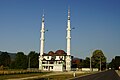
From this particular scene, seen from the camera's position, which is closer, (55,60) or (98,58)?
(55,60)

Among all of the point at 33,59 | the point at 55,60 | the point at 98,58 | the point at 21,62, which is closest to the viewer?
the point at 55,60

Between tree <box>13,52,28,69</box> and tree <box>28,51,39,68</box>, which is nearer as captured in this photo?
tree <box>28,51,39,68</box>

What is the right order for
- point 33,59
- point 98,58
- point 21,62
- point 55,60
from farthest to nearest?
point 98,58, point 21,62, point 33,59, point 55,60

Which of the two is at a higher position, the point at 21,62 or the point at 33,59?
the point at 33,59

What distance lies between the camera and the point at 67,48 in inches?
4464

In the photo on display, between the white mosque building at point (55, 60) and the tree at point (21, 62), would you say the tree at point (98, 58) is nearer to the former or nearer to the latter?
the white mosque building at point (55, 60)

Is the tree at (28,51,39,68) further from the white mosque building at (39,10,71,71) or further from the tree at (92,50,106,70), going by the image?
the tree at (92,50,106,70)

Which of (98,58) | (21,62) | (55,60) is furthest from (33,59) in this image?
(98,58)

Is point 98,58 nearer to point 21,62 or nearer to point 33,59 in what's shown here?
point 33,59

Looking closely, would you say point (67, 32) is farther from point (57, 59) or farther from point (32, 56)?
point (32, 56)

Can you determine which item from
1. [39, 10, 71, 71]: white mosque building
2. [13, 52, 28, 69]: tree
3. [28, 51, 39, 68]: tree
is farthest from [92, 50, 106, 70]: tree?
[13, 52, 28, 69]: tree

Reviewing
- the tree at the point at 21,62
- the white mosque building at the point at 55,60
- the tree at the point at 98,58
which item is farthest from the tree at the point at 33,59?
the tree at the point at 98,58

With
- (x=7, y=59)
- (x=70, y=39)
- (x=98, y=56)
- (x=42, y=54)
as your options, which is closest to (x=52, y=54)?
(x=42, y=54)

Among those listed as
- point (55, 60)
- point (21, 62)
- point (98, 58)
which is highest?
point (98, 58)
